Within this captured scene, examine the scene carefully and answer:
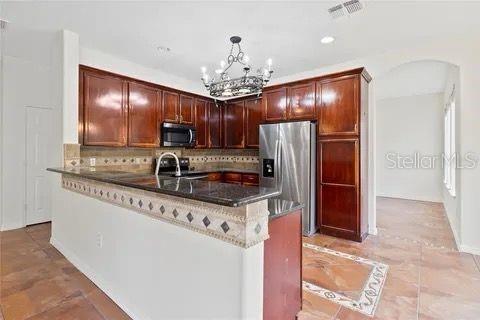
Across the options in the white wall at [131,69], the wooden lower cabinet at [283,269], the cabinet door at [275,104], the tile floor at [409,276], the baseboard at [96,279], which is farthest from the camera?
the cabinet door at [275,104]

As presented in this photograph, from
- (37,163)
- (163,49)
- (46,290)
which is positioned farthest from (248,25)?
(37,163)

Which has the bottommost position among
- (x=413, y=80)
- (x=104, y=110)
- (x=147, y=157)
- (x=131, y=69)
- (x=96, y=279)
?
(x=96, y=279)

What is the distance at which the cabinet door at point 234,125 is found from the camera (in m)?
4.95

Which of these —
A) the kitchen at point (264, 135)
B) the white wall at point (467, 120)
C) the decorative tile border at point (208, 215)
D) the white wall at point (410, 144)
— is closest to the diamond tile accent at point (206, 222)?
the decorative tile border at point (208, 215)

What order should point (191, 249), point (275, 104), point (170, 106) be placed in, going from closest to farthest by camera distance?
point (191, 249) → point (275, 104) → point (170, 106)

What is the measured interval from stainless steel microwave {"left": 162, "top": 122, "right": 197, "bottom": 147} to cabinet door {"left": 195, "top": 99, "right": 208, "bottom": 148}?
21 centimetres

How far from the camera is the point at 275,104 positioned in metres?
4.17

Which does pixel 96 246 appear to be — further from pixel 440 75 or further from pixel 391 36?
pixel 440 75

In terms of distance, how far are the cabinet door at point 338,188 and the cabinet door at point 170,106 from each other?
8.29 ft

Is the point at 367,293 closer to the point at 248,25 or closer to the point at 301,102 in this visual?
the point at 301,102

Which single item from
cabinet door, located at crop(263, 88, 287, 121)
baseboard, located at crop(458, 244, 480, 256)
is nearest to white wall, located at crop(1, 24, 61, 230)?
cabinet door, located at crop(263, 88, 287, 121)

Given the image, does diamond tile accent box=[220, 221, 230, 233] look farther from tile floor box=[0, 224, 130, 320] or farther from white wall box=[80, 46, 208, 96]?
white wall box=[80, 46, 208, 96]

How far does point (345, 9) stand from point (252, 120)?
100 inches

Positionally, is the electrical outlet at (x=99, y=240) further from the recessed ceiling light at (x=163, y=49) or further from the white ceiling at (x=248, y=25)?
the recessed ceiling light at (x=163, y=49)
